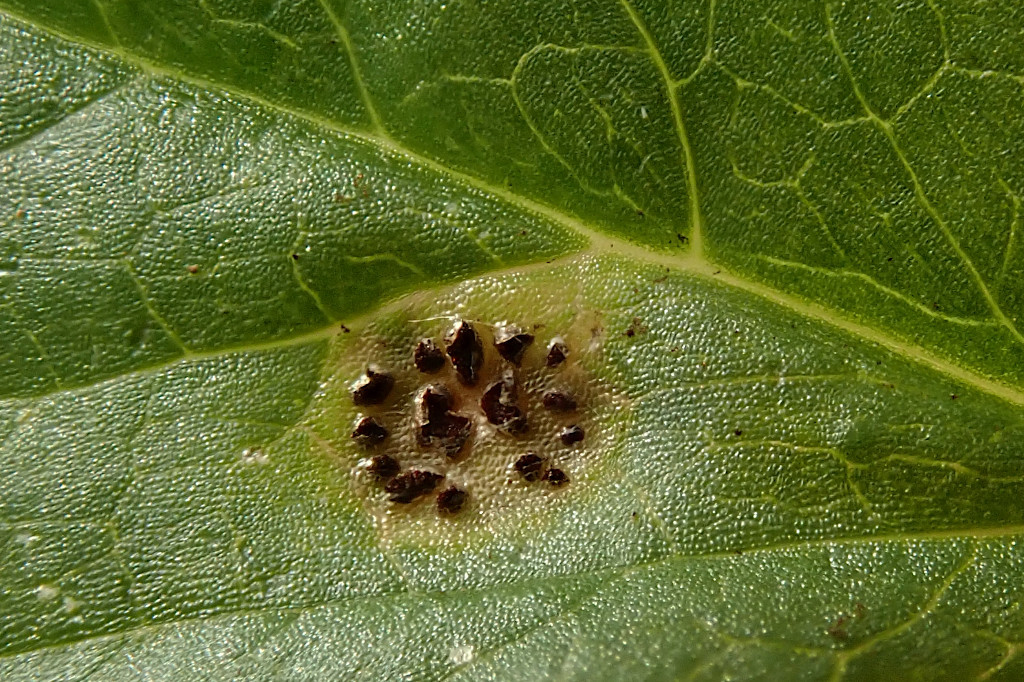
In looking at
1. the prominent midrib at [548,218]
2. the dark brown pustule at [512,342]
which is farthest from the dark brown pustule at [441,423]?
the prominent midrib at [548,218]

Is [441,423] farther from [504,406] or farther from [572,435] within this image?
[572,435]

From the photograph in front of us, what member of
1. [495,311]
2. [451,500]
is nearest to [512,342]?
[495,311]

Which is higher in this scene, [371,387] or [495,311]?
[495,311]

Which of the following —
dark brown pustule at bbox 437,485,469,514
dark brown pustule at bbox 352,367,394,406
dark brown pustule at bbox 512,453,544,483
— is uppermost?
dark brown pustule at bbox 512,453,544,483

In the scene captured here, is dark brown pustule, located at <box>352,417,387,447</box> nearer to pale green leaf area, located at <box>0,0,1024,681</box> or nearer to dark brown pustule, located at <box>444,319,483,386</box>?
pale green leaf area, located at <box>0,0,1024,681</box>

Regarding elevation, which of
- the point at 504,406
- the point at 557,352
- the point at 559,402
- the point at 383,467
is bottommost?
the point at 383,467

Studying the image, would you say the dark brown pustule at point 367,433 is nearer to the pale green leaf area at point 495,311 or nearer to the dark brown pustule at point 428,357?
the pale green leaf area at point 495,311

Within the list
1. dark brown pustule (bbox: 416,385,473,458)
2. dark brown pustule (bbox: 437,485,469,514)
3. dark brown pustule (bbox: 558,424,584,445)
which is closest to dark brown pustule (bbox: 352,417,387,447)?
dark brown pustule (bbox: 416,385,473,458)
